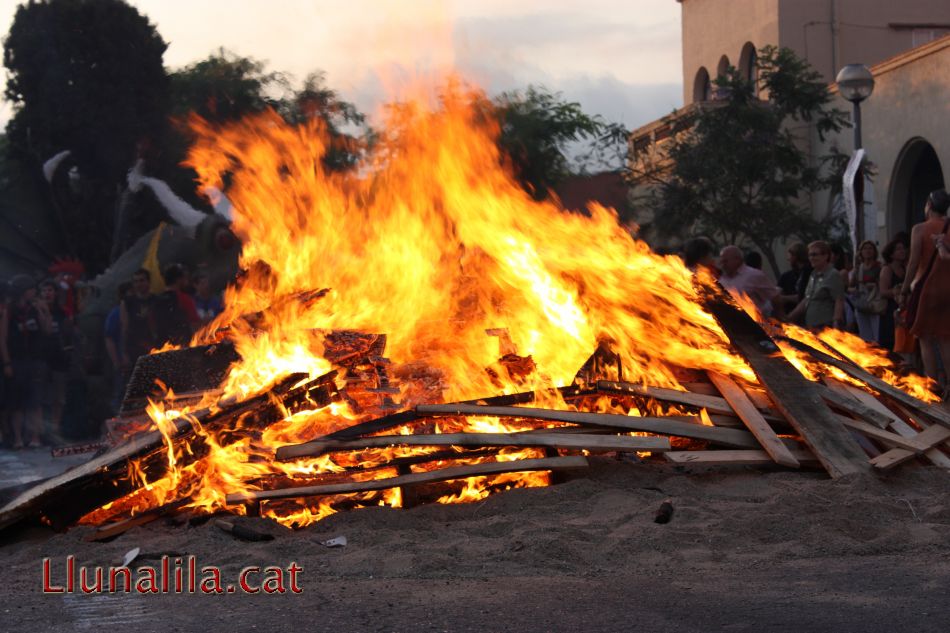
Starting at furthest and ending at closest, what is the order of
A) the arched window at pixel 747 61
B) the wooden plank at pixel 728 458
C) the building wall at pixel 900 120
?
the arched window at pixel 747 61 < the building wall at pixel 900 120 < the wooden plank at pixel 728 458

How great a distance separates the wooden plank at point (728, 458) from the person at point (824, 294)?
4380mm

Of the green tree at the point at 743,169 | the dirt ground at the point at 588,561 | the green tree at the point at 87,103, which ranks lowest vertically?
the dirt ground at the point at 588,561

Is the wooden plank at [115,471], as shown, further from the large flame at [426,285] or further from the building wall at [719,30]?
the building wall at [719,30]

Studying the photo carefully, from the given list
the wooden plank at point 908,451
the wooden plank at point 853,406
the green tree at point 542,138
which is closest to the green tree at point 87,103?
the green tree at point 542,138

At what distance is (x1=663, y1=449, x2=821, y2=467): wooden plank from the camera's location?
7434mm

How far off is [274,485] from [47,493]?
1311mm

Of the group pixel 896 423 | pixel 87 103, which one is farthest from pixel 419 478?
pixel 87 103

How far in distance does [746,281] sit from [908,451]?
385 cm

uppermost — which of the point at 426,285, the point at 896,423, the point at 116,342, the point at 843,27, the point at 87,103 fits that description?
the point at 843,27

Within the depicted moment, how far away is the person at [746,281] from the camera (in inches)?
439

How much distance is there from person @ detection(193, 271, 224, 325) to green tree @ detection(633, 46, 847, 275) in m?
9.79

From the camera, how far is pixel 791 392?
819 cm

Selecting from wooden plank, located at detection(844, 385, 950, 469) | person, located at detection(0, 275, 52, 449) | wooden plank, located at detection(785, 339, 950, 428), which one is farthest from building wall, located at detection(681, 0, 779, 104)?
wooden plank, located at detection(844, 385, 950, 469)

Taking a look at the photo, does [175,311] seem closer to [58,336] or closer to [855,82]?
[58,336]
